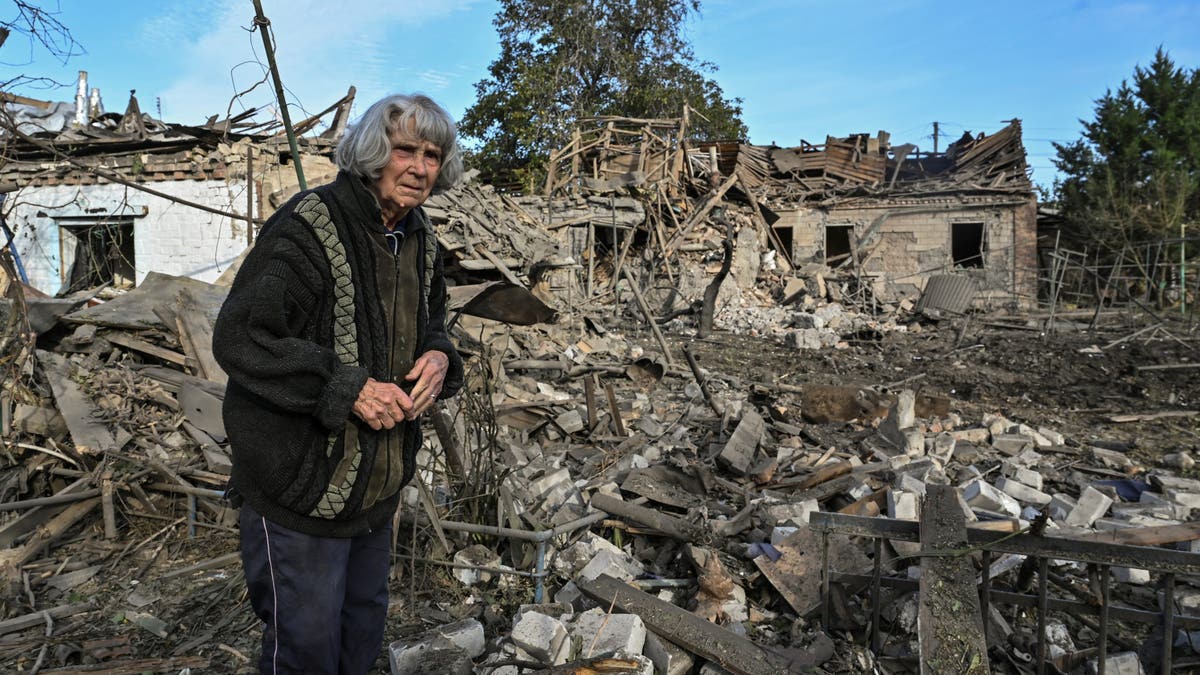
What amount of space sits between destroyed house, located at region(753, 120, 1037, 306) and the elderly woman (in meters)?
19.3

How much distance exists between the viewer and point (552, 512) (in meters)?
4.20

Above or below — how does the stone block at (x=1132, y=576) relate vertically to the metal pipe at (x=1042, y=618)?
below

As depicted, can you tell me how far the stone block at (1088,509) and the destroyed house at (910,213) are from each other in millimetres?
15933

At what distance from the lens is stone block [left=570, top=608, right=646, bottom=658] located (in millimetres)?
2600

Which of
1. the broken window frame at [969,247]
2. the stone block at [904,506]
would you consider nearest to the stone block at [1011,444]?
the stone block at [904,506]

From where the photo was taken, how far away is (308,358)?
1672mm

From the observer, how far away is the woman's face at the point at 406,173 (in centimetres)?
186

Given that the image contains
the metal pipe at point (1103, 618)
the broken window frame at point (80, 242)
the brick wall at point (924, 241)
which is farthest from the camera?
the brick wall at point (924, 241)

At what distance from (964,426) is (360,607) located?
6.74 meters

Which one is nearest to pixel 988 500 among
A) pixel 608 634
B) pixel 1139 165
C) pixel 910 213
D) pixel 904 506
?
pixel 904 506

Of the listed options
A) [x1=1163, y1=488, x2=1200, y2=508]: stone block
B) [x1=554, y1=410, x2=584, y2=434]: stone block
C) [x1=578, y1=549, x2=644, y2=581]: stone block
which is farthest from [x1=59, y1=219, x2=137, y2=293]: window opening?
[x1=1163, y1=488, x2=1200, y2=508]: stone block

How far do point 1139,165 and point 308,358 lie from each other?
104 feet

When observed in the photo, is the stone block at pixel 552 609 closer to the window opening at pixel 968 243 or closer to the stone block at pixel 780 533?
the stone block at pixel 780 533

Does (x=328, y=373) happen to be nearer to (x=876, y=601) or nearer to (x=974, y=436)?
(x=876, y=601)
